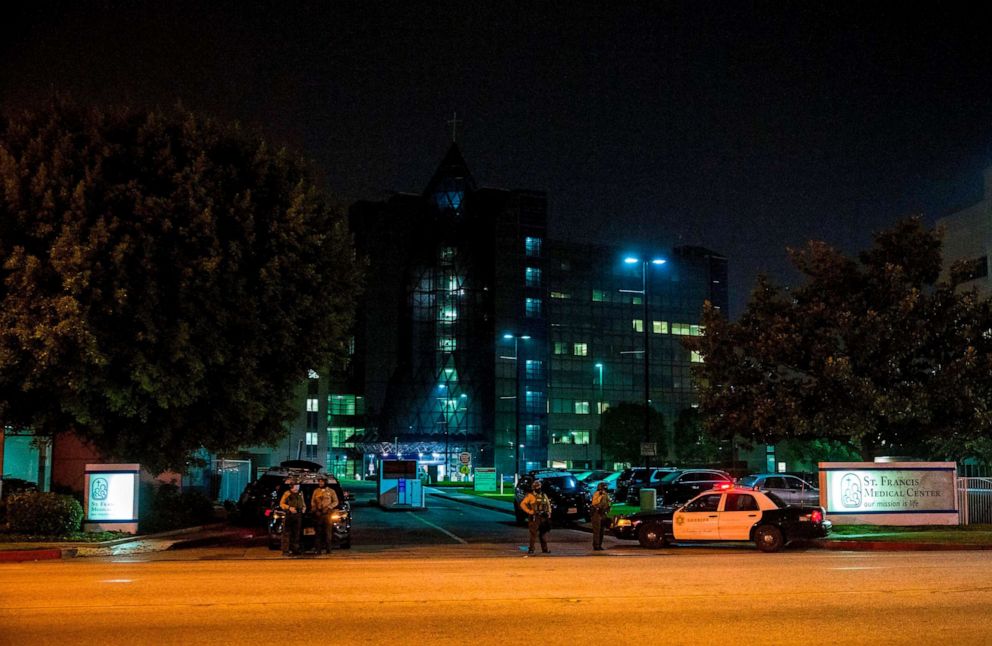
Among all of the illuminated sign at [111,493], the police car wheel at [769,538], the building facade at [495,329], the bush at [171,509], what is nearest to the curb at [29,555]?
the illuminated sign at [111,493]

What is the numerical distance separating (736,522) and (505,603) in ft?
38.5

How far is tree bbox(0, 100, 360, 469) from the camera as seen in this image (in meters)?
22.0

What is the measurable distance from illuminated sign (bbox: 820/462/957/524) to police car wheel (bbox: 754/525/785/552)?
6.24 m

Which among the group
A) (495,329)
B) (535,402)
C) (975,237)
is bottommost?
(535,402)

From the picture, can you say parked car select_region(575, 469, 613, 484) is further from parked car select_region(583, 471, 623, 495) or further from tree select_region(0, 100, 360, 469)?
tree select_region(0, 100, 360, 469)

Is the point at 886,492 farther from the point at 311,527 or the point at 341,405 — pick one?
the point at 341,405

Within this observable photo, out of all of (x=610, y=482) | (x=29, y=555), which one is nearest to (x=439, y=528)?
(x=29, y=555)

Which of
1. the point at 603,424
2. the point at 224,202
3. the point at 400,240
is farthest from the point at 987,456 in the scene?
the point at 400,240

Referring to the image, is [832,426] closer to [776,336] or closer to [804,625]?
[776,336]

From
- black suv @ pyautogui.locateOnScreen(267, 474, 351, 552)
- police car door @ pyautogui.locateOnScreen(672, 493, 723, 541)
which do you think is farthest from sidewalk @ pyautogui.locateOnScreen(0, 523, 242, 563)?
police car door @ pyautogui.locateOnScreen(672, 493, 723, 541)

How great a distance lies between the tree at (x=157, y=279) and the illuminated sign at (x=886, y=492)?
14.5 metres

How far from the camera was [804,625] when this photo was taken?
10.6 meters

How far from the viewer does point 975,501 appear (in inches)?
1129

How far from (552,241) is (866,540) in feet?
306
